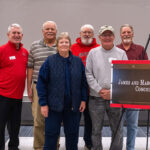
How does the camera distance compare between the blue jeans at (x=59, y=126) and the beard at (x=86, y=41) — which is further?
the beard at (x=86, y=41)

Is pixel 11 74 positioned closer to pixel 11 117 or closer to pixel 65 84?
→ pixel 11 117

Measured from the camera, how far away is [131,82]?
1669mm

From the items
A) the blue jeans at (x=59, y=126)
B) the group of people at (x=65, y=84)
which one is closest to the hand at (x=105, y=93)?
the group of people at (x=65, y=84)

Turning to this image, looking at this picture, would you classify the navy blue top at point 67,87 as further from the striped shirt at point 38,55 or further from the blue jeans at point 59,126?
the striped shirt at point 38,55

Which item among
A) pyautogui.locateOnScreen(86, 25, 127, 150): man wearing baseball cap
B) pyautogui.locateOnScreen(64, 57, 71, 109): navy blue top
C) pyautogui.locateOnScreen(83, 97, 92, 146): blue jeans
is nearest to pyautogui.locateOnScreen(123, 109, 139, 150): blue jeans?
pyautogui.locateOnScreen(86, 25, 127, 150): man wearing baseball cap

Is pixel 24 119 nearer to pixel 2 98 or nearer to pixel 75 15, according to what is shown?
pixel 2 98

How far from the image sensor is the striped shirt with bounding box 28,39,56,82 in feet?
7.52

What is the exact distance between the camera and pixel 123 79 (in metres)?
1.68

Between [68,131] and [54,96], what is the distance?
16.8 inches

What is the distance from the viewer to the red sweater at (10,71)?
2199mm

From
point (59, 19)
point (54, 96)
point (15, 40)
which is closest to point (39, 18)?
point (59, 19)

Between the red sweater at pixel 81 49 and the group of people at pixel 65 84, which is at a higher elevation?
the red sweater at pixel 81 49

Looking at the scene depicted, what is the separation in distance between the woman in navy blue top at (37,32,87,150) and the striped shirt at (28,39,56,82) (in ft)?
1.35

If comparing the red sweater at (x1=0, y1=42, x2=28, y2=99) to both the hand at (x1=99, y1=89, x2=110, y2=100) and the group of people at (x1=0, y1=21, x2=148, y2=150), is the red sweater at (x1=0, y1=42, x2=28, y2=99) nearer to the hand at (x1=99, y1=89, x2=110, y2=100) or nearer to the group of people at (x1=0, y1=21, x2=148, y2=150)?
the group of people at (x1=0, y1=21, x2=148, y2=150)
